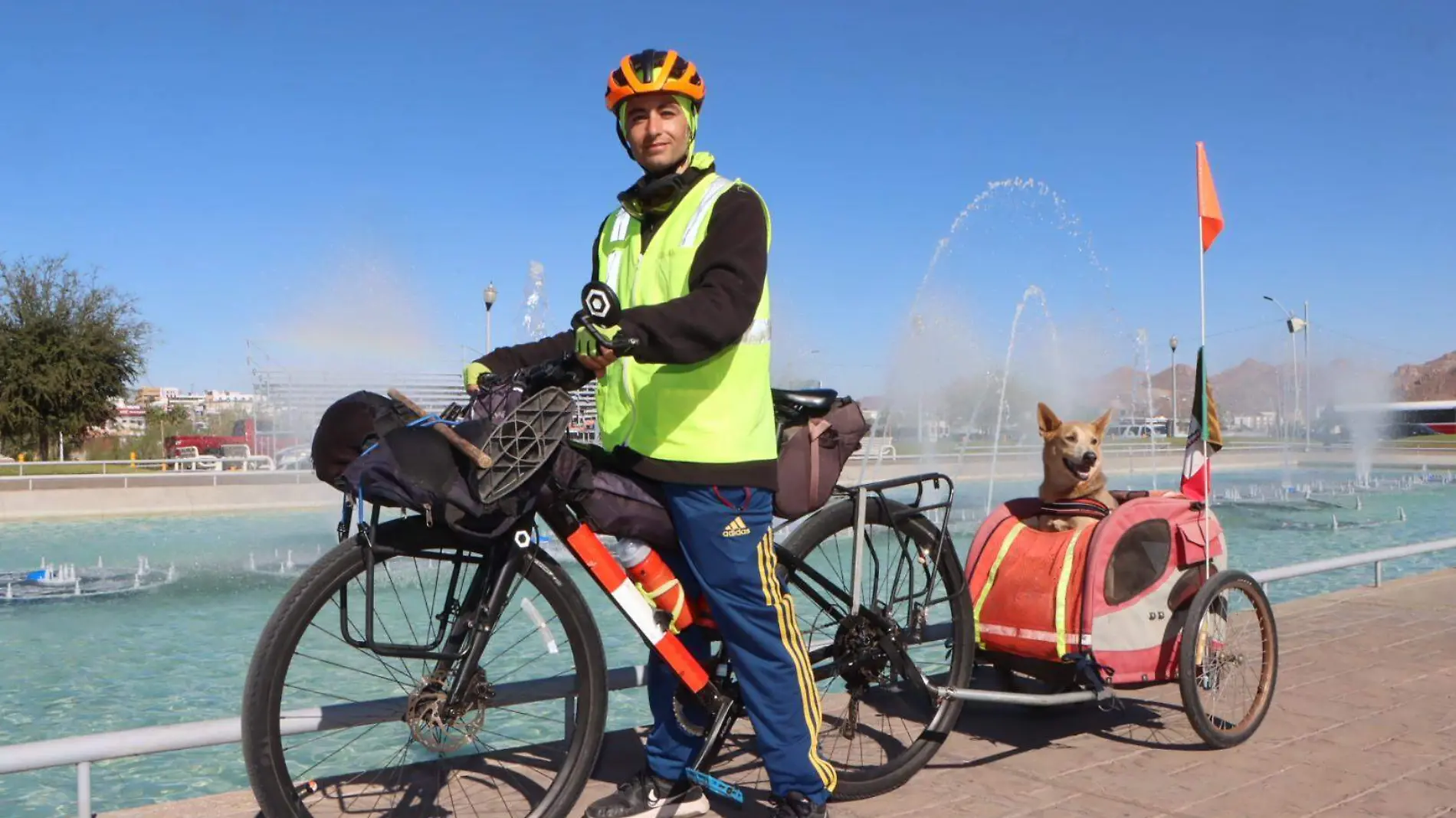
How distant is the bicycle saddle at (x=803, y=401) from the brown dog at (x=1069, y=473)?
1540 mm

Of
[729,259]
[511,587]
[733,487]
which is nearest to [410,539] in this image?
[511,587]

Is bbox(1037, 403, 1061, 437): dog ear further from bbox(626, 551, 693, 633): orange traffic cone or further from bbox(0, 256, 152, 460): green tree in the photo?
bbox(0, 256, 152, 460): green tree

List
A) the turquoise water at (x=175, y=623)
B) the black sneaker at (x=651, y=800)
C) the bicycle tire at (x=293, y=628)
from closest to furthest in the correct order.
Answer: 1. the bicycle tire at (x=293, y=628)
2. the black sneaker at (x=651, y=800)
3. the turquoise water at (x=175, y=623)

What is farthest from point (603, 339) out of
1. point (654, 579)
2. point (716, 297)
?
point (654, 579)

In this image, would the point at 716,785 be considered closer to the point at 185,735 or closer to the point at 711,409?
the point at 711,409

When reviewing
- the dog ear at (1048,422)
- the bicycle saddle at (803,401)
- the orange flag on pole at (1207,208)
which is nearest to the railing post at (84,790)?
the bicycle saddle at (803,401)

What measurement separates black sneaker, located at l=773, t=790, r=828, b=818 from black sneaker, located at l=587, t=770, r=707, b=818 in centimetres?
31

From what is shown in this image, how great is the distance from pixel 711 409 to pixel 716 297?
0.34 metres

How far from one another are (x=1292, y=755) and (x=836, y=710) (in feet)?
5.27

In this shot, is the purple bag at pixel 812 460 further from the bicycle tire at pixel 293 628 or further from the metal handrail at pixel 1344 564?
the metal handrail at pixel 1344 564

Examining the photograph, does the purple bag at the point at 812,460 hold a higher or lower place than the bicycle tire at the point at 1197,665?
higher

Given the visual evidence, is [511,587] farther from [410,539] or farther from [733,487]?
[733,487]

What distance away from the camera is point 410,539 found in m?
2.76

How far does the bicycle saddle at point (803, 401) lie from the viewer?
Answer: 335 cm
